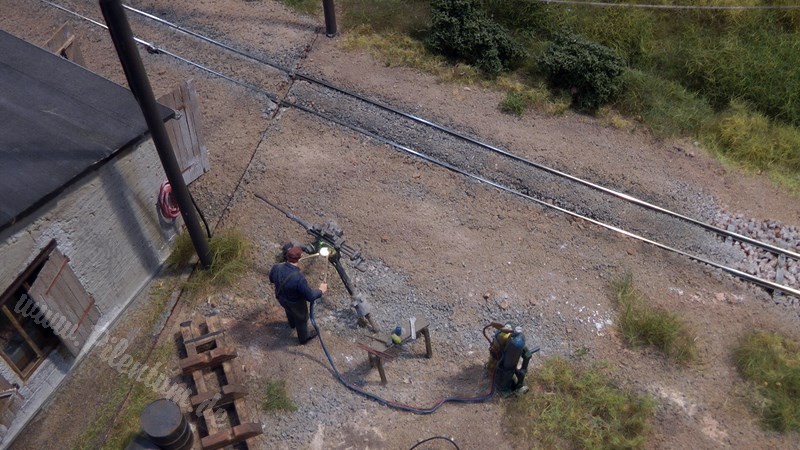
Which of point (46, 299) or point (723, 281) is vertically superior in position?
point (46, 299)

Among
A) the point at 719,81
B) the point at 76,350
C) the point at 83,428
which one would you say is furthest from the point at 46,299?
the point at 719,81

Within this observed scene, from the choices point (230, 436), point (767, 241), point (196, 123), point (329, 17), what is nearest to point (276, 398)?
point (230, 436)

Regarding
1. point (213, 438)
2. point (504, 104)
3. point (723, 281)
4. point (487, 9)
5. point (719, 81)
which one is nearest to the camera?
point (213, 438)

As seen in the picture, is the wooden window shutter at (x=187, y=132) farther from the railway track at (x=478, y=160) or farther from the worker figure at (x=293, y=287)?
the worker figure at (x=293, y=287)

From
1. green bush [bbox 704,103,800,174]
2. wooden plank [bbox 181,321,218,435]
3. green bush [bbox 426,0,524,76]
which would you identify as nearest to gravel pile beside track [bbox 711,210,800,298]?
green bush [bbox 704,103,800,174]

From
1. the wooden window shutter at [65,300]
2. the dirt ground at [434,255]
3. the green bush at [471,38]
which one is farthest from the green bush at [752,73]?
the wooden window shutter at [65,300]

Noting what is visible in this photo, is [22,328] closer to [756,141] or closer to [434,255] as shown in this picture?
[434,255]

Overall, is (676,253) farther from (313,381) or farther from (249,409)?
(249,409)
